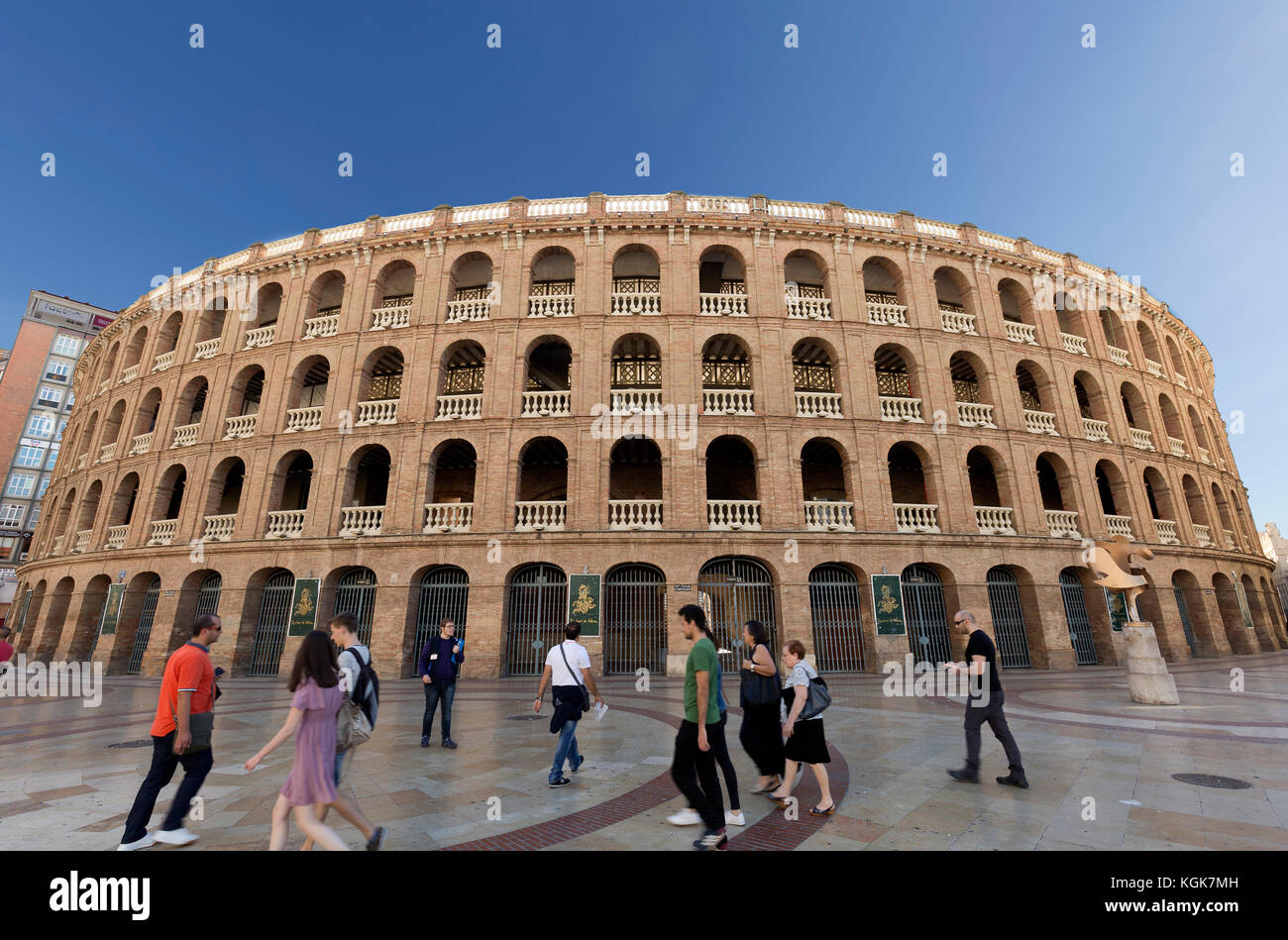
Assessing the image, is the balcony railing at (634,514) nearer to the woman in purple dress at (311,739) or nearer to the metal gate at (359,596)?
the metal gate at (359,596)

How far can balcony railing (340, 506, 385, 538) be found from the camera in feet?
58.8

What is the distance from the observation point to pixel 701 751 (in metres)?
4.22

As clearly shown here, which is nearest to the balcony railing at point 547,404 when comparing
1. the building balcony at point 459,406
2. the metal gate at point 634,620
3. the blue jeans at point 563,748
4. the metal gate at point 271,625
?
the building balcony at point 459,406

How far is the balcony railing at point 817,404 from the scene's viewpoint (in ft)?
61.7

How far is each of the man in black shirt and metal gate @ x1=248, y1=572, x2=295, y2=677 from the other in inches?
783

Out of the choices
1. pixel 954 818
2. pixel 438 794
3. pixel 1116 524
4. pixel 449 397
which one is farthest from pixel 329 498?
pixel 1116 524

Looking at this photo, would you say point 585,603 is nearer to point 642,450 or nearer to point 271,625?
point 642,450

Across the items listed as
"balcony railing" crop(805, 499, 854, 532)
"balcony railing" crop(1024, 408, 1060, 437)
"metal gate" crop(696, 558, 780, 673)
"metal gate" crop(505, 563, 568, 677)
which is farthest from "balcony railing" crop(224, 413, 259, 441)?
"balcony railing" crop(1024, 408, 1060, 437)

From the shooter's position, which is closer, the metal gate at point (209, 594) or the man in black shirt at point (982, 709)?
the man in black shirt at point (982, 709)

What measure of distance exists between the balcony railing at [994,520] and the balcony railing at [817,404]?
6.22m

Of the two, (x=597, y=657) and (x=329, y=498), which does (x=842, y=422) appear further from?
(x=329, y=498)

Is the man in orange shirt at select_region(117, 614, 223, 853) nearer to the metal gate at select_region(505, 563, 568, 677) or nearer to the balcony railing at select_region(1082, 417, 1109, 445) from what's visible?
the metal gate at select_region(505, 563, 568, 677)

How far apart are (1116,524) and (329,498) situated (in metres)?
29.3

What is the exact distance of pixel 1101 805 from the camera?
16.1 feet
